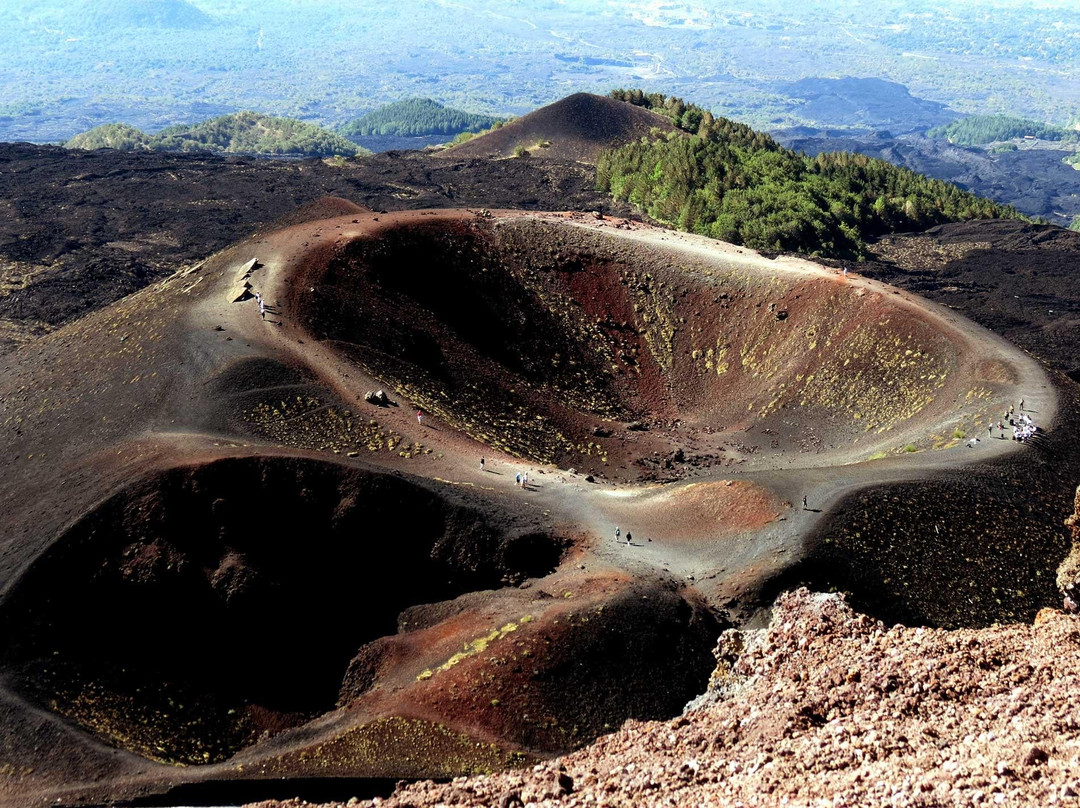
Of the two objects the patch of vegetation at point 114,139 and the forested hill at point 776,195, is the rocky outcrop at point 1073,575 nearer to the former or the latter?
the forested hill at point 776,195

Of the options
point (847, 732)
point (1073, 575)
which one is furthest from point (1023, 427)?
point (847, 732)

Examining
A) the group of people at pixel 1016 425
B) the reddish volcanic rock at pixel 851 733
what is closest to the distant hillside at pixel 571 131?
the group of people at pixel 1016 425

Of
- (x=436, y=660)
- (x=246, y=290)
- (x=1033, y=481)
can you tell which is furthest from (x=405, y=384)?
(x=1033, y=481)

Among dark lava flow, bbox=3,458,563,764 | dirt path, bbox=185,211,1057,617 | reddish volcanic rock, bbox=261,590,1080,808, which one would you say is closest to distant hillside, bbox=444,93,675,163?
dirt path, bbox=185,211,1057,617

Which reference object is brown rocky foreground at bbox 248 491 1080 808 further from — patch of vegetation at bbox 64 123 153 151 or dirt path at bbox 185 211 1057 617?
patch of vegetation at bbox 64 123 153 151

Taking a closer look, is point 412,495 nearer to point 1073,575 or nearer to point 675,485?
point 675,485
